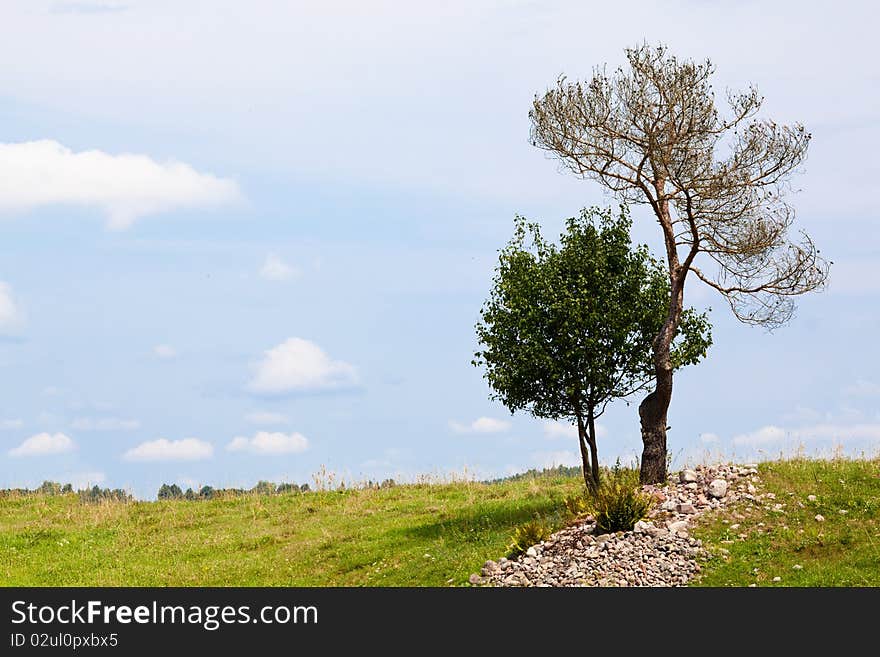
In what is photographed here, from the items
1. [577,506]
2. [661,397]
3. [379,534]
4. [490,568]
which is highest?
[661,397]

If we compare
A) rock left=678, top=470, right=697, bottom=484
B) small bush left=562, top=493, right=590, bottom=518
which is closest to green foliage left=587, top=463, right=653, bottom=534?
small bush left=562, top=493, right=590, bottom=518

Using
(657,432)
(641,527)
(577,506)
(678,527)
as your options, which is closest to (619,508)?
(641,527)

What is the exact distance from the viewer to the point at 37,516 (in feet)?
112

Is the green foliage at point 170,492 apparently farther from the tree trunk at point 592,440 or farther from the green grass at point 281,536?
the tree trunk at point 592,440

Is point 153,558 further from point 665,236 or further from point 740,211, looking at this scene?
point 740,211

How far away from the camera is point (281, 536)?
2838 cm

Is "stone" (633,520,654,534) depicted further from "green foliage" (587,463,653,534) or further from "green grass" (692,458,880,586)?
"green grass" (692,458,880,586)

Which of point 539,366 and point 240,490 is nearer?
point 539,366

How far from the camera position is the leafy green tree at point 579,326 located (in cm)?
2472

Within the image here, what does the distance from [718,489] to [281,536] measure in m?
12.7

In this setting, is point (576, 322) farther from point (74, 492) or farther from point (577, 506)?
point (74, 492)

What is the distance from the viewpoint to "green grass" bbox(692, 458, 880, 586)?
18578 millimetres
